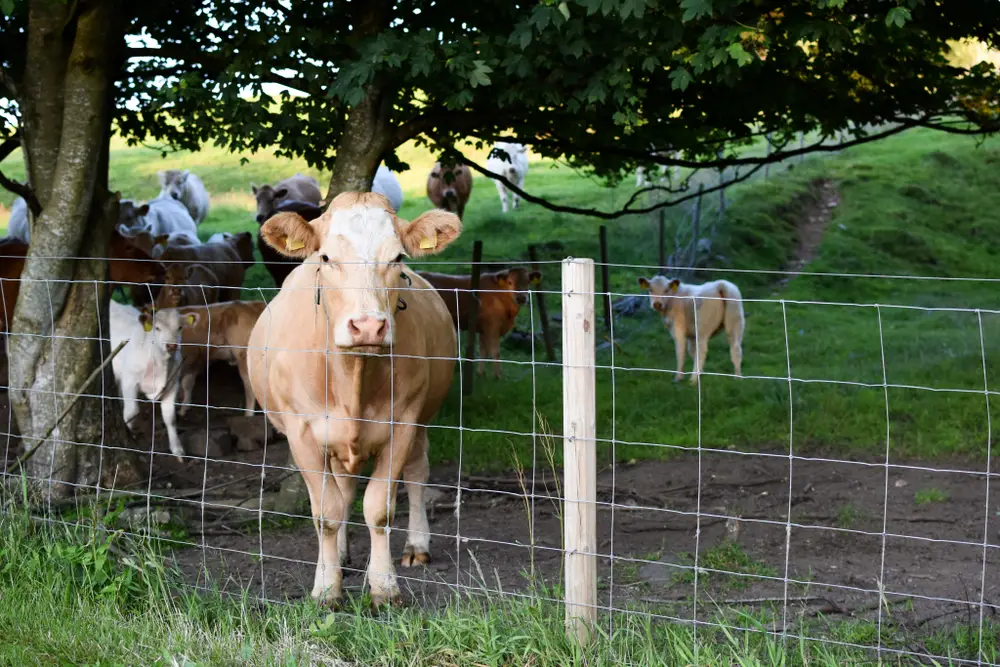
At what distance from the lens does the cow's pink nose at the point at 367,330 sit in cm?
516

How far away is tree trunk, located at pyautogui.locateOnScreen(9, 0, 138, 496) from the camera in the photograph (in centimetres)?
791

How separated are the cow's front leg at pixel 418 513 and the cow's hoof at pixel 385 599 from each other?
1.09m

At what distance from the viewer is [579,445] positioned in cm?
430

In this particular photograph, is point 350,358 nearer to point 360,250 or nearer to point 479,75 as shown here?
point 360,250

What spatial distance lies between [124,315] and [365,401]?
6504 millimetres

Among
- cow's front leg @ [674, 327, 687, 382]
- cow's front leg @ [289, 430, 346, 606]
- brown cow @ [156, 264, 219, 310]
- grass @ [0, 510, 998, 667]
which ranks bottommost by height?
grass @ [0, 510, 998, 667]

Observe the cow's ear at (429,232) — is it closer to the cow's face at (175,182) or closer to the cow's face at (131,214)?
the cow's face at (131,214)

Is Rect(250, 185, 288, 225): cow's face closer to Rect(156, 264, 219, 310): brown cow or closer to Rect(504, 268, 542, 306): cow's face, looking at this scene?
Rect(156, 264, 219, 310): brown cow

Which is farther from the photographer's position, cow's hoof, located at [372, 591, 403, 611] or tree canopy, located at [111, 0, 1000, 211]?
tree canopy, located at [111, 0, 1000, 211]

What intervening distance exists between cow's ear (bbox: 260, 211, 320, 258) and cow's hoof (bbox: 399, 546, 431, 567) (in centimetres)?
227

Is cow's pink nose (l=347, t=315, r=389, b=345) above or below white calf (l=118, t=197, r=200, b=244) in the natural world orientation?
below

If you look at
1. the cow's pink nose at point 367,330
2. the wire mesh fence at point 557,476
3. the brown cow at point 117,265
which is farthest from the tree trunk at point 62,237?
the brown cow at point 117,265

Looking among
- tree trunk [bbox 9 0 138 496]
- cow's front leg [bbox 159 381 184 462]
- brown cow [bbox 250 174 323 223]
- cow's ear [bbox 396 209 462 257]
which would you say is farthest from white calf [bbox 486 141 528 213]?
cow's ear [bbox 396 209 462 257]

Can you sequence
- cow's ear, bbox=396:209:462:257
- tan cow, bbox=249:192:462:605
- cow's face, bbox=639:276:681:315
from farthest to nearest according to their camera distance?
1. cow's face, bbox=639:276:681:315
2. cow's ear, bbox=396:209:462:257
3. tan cow, bbox=249:192:462:605
